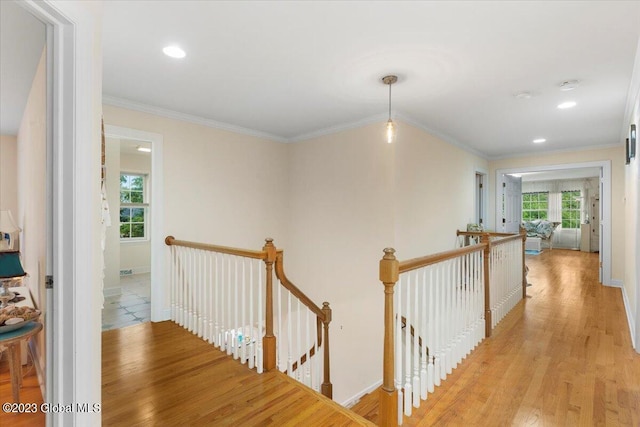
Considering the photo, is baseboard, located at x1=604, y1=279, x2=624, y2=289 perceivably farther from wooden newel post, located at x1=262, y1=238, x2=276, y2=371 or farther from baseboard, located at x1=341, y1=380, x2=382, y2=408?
wooden newel post, located at x1=262, y1=238, x2=276, y2=371

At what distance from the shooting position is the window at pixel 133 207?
256 inches

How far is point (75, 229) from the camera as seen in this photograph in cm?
118

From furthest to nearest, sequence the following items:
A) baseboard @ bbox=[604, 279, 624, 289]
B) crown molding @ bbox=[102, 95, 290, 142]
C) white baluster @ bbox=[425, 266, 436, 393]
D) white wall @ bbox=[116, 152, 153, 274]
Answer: white wall @ bbox=[116, 152, 153, 274] < baseboard @ bbox=[604, 279, 624, 289] < crown molding @ bbox=[102, 95, 290, 142] < white baluster @ bbox=[425, 266, 436, 393]

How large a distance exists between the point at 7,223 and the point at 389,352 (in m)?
2.00

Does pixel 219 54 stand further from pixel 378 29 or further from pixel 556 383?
pixel 556 383

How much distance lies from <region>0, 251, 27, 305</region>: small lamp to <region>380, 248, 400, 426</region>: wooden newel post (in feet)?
6.08

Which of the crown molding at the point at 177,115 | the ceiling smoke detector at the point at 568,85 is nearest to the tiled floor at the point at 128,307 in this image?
the crown molding at the point at 177,115

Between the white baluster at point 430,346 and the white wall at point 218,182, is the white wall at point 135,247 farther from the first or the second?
the white baluster at point 430,346

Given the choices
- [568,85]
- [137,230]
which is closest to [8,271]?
[568,85]

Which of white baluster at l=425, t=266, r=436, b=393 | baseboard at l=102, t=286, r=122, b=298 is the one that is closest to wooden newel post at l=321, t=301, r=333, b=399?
white baluster at l=425, t=266, r=436, b=393

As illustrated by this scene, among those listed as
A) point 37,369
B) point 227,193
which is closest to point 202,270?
point 227,193

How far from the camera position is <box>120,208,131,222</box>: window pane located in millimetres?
6543

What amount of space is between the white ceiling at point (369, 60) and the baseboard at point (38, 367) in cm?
188

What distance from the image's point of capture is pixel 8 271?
1.49 m
